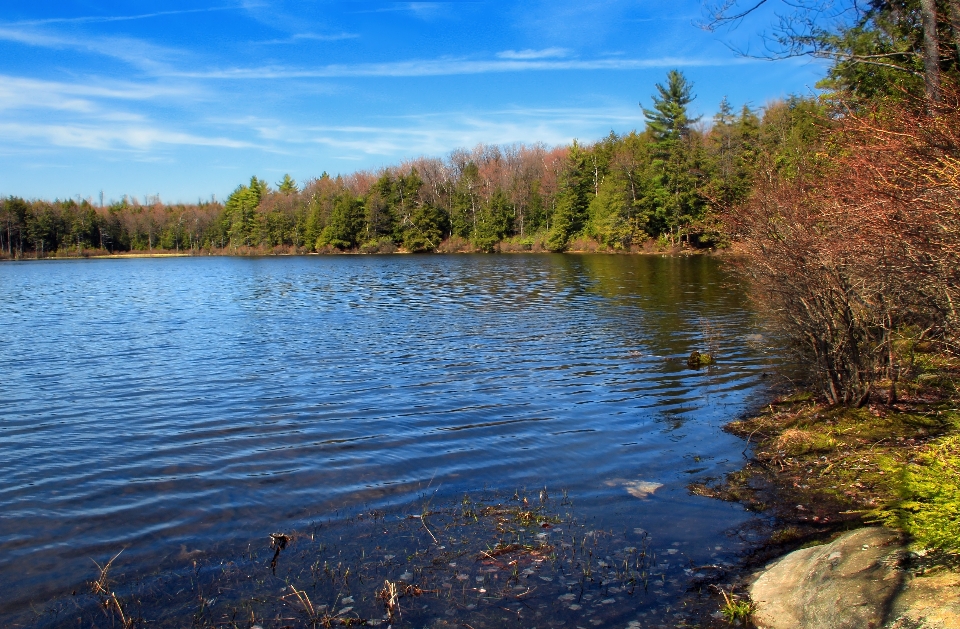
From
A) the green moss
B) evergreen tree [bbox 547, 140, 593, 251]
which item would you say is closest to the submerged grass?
the green moss

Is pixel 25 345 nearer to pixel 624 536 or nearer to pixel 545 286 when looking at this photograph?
pixel 624 536

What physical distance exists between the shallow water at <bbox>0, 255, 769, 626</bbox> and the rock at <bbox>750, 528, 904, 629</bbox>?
1.00m

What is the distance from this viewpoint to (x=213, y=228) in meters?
125

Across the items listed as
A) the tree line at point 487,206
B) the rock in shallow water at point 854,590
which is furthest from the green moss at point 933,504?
the tree line at point 487,206

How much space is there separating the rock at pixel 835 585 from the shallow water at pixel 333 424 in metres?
1.00

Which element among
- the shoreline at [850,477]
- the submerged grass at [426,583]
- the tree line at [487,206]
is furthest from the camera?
the tree line at [487,206]

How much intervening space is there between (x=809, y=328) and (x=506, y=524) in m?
5.90

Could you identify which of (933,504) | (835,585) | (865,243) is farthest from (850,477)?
(835,585)

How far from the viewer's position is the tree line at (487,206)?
65250 millimetres

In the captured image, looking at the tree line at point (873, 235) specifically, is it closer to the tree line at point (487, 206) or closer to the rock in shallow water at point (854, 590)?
the rock in shallow water at point (854, 590)

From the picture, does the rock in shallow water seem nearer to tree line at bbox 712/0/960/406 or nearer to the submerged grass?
the submerged grass

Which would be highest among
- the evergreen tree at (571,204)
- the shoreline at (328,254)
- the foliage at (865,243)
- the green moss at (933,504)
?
the evergreen tree at (571,204)

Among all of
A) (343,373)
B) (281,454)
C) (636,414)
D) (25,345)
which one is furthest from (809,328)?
(25,345)

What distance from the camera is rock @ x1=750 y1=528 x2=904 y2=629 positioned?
4531 mm
